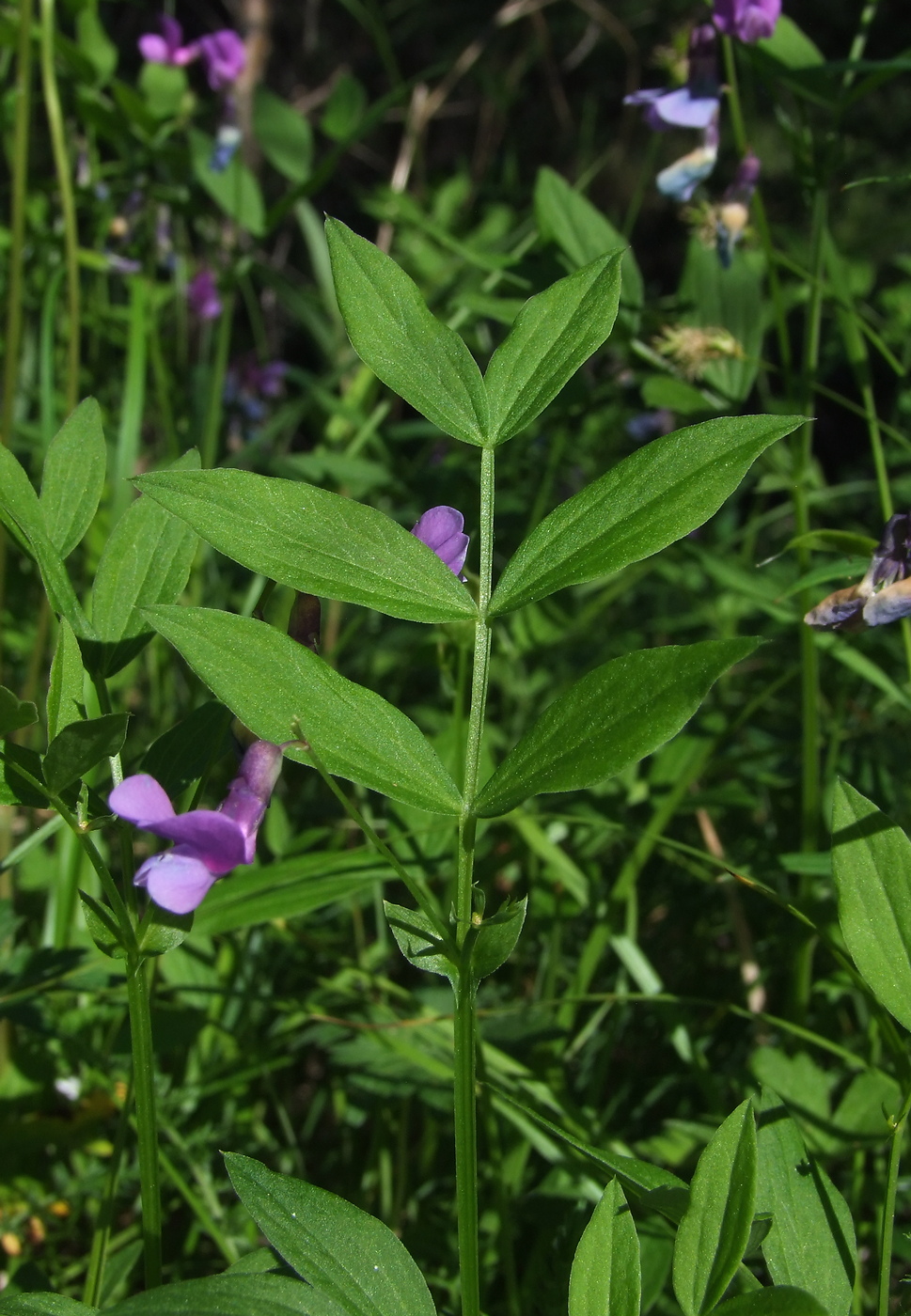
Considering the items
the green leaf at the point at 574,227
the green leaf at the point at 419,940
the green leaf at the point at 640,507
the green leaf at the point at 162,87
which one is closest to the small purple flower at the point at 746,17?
the green leaf at the point at 574,227

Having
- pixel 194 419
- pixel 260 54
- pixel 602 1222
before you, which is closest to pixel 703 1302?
pixel 602 1222

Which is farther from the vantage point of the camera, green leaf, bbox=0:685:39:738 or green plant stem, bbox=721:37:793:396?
Result: green plant stem, bbox=721:37:793:396

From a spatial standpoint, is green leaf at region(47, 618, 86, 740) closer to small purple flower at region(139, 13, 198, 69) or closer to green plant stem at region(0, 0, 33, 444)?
green plant stem at region(0, 0, 33, 444)

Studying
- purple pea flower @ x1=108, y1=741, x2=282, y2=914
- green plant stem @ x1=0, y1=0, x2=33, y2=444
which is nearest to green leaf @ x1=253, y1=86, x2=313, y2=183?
green plant stem @ x1=0, y1=0, x2=33, y2=444

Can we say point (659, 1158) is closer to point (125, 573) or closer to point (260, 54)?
point (125, 573)

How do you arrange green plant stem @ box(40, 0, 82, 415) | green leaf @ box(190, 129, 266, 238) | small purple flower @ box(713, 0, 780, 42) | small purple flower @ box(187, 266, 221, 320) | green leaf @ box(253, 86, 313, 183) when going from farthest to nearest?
small purple flower @ box(187, 266, 221, 320) < green leaf @ box(253, 86, 313, 183) < green leaf @ box(190, 129, 266, 238) < green plant stem @ box(40, 0, 82, 415) < small purple flower @ box(713, 0, 780, 42)

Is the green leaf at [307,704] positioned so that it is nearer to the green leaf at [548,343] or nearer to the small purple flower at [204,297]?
the green leaf at [548,343]
